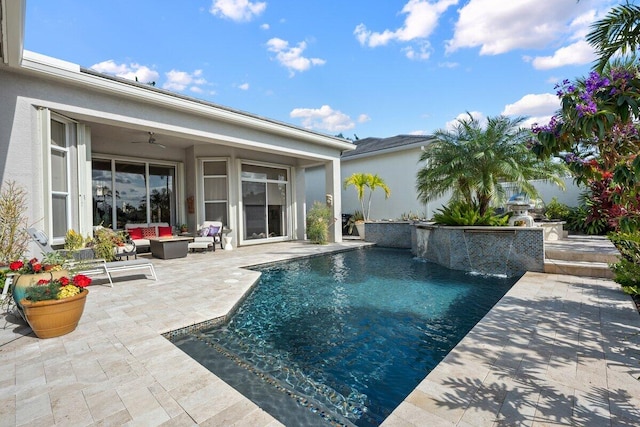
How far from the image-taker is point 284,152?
37.4 ft

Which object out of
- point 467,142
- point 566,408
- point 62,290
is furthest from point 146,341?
point 467,142

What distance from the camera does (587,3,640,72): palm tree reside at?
297 cm

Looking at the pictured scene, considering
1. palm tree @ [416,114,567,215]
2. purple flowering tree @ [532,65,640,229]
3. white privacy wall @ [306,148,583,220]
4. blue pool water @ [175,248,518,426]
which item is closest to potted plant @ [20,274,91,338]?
blue pool water @ [175,248,518,426]

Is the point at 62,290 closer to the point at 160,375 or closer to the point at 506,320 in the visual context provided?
the point at 160,375

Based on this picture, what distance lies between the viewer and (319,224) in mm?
13047

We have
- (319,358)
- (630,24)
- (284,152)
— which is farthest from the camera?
(284,152)

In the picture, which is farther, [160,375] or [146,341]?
[146,341]

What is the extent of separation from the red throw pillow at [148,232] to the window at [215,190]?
6.41ft

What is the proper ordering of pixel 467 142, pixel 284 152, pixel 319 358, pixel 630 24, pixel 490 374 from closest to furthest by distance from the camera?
pixel 490 374, pixel 630 24, pixel 319 358, pixel 467 142, pixel 284 152

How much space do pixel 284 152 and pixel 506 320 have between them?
9.12m

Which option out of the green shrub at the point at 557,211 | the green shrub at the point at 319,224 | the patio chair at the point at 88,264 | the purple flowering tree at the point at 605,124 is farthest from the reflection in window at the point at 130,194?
the green shrub at the point at 557,211

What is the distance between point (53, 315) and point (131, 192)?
9.26 metres

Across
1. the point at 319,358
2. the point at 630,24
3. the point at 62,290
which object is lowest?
the point at 319,358

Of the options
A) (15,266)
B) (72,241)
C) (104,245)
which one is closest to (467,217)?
(15,266)
